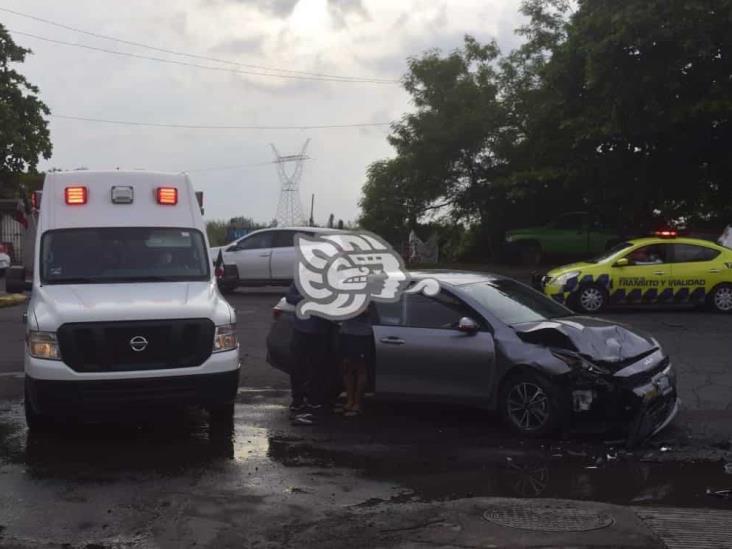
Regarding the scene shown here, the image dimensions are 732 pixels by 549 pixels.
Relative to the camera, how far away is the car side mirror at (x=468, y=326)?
833 cm

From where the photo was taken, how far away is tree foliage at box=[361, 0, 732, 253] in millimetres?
21172

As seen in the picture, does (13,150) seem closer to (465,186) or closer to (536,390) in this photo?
(465,186)

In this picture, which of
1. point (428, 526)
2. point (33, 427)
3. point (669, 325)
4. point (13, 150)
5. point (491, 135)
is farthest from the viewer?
point (491, 135)

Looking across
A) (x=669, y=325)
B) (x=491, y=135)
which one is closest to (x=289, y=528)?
(x=669, y=325)

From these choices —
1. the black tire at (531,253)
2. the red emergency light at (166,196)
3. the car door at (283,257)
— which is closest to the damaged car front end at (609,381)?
the red emergency light at (166,196)

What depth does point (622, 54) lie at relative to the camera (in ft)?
70.5

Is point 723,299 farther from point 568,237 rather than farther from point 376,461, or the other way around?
point 376,461

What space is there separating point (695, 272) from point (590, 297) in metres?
2.04

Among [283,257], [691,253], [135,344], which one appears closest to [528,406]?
[135,344]

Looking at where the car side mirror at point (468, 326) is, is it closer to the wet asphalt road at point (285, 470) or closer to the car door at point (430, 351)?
the car door at point (430, 351)

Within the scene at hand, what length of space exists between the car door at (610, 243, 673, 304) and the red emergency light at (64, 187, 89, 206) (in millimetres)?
11030

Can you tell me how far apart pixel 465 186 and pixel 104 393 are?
2500 cm

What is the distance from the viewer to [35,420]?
26.9ft

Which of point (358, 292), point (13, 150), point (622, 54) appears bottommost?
point (358, 292)
